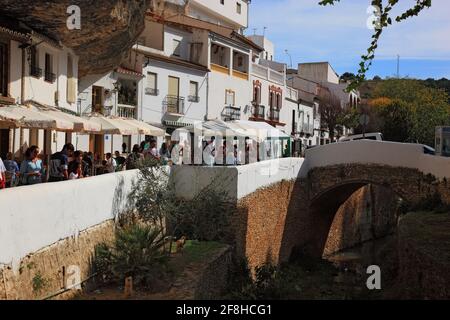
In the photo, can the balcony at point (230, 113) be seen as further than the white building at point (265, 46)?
No

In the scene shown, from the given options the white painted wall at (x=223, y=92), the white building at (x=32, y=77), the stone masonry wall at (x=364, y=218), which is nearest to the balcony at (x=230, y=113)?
the white painted wall at (x=223, y=92)

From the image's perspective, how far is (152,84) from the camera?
29.2 meters

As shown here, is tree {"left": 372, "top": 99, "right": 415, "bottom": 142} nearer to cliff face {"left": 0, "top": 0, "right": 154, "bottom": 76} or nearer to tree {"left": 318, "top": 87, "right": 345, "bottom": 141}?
tree {"left": 318, "top": 87, "right": 345, "bottom": 141}

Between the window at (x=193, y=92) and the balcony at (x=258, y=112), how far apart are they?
769 centimetres

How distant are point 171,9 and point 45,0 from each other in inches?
963

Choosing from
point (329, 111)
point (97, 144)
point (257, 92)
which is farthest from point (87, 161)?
point (329, 111)

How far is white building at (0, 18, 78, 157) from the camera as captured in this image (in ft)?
50.6

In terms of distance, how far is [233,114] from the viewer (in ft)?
119

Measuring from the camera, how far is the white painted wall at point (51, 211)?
703 centimetres

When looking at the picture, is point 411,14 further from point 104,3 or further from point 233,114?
point 233,114

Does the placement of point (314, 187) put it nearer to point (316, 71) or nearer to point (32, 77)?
point (32, 77)

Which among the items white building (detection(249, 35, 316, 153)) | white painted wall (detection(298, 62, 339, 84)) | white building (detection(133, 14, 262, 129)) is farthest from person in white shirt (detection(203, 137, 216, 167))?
white painted wall (detection(298, 62, 339, 84))

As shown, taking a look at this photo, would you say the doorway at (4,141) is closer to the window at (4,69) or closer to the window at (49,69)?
the window at (4,69)

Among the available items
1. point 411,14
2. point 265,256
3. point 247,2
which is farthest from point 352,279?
point 247,2
